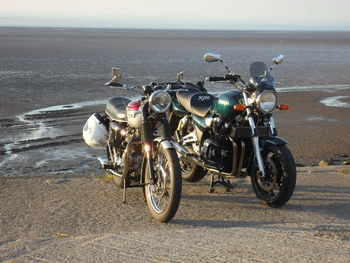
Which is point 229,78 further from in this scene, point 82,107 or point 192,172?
point 82,107

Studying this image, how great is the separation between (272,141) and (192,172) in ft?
4.86

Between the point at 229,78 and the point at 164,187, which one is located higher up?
the point at 229,78

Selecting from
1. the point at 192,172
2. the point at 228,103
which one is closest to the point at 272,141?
the point at 228,103

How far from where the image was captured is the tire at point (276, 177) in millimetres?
5652

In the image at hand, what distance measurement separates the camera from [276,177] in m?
5.85

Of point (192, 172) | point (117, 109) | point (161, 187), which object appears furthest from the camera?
point (192, 172)

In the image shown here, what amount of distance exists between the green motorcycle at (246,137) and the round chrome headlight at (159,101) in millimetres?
435

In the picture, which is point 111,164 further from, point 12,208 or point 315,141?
point 315,141

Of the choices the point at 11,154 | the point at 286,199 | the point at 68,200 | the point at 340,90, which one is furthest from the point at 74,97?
the point at 286,199

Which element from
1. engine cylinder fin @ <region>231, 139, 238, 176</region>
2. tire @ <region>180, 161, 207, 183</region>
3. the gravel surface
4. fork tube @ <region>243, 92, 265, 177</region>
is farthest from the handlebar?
the gravel surface

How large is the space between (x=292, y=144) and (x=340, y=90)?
10.6m

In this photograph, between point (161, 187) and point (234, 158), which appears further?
point (234, 158)

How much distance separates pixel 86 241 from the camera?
15.1ft

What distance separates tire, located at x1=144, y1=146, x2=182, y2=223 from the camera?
5199mm
